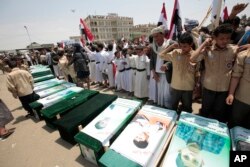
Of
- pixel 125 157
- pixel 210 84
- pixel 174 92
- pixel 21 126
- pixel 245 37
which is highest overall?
pixel 245 37

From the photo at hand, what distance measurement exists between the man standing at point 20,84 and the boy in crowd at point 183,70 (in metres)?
3.92

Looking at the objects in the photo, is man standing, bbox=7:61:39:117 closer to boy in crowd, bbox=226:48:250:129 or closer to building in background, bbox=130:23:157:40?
boy in crowd, bbox=226:48:250:129

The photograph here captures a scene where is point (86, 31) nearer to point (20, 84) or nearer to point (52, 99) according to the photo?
point (20, 84)

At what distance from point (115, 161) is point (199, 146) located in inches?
42.4

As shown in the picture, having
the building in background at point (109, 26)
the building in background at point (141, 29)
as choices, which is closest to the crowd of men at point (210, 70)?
the building in background at point (109, 26)

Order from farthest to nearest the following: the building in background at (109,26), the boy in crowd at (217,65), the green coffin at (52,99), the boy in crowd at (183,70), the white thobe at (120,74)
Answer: the building in background at (109,26), the white thobe at (120,74), the green coffin at (52,99), the boy in crowd at (183,70), the boy in crowd at (217,65)

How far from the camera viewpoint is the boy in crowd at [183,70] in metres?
2.22

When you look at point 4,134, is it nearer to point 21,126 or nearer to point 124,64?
point 21,126

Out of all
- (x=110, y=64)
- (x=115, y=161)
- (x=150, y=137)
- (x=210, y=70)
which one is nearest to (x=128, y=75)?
(x=110, y=64)

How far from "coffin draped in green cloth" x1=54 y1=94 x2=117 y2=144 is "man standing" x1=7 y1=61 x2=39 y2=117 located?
192 centimetres

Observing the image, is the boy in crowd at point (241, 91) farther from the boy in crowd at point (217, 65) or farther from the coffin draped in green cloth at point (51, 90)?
the coffin draped in green cloth at point (51, 90)

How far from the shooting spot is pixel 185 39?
6.81ft

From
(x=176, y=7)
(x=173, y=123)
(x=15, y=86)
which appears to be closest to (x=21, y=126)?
(x=15, y=86)

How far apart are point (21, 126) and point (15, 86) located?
3.79ft
